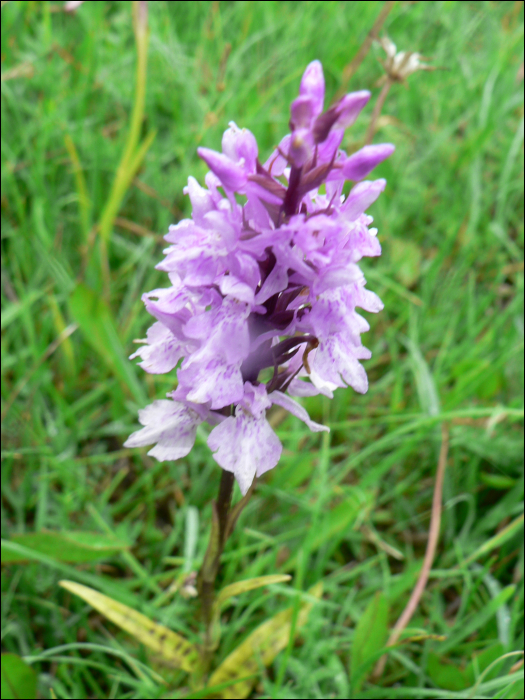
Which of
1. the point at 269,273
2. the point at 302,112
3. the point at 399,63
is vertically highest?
the point at 302,112

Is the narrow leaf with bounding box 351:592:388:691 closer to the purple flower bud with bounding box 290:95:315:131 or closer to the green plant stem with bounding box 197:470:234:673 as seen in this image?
the green plant stem with bounding box 197:470:234:673

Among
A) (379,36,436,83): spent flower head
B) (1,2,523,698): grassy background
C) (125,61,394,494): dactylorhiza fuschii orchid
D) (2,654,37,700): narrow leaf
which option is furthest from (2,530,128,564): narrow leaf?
(379,36,436,83): spent flower head

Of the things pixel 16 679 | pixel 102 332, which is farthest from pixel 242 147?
pixel 16 679

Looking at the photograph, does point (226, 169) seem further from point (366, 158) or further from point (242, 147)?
point (366, 158)

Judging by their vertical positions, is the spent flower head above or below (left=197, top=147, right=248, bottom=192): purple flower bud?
below

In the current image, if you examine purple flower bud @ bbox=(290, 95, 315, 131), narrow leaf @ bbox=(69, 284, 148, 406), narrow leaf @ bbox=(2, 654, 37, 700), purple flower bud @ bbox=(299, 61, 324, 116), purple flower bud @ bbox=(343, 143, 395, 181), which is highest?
purple flower bud @ bbox=(299, 61, 324, 116)

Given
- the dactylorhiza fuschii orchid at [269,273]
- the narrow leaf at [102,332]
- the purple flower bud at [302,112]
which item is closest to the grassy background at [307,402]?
the narrow leaf at [102,332]
